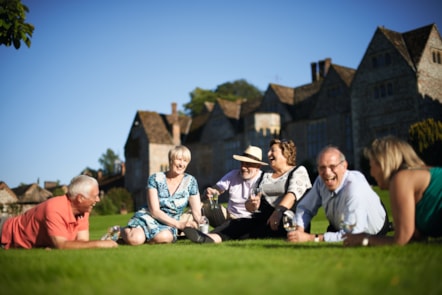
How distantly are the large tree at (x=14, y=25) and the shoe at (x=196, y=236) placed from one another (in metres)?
4.47

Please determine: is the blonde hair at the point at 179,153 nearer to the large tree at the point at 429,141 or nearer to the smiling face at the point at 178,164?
the smiling face at the point at 178,164

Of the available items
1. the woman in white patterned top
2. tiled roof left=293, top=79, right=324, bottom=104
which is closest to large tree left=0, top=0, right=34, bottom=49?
the woman in white patterned top

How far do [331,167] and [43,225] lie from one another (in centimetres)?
406

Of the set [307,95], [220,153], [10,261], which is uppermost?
[307,95]

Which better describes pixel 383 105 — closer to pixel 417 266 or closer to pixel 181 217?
pixel 181 217

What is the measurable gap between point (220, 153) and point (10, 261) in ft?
136

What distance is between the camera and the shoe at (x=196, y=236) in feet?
23.3

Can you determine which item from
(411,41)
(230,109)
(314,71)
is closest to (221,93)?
(230,109)

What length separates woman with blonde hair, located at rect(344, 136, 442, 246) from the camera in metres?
4.90

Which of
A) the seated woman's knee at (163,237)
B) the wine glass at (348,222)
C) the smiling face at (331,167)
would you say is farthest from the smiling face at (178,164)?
the wine glass at (348,222)

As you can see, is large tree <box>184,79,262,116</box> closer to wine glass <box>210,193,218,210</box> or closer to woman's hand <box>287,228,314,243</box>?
wine glass <box>210,193,218,210</box>

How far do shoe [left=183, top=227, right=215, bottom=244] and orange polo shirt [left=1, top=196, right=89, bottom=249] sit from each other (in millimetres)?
1521

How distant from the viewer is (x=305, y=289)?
3.06 metres

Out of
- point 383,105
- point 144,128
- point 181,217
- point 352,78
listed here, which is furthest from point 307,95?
point 181,217
